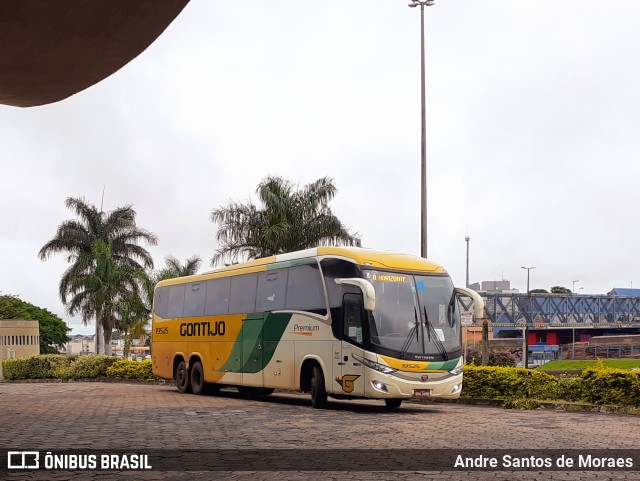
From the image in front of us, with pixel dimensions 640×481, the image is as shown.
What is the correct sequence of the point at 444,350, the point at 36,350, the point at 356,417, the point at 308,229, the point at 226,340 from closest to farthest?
the point at 356,417, the point at 444,350, the point at 226,340, the point at 308,229, the point at 36,350

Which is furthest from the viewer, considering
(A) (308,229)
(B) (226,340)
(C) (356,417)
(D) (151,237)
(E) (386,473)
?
(D) (151,237)

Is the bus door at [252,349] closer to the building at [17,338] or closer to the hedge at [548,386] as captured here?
the hedge at [548,386]

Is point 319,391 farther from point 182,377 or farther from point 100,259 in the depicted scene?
point 100,259

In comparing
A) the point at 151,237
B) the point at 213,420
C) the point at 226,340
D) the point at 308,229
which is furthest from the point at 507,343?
the point at 213,420

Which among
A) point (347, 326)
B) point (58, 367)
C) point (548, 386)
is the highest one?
point (347, 326)

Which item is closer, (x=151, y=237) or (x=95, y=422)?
(x=95, y=422)

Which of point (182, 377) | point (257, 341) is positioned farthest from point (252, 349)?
point (182, 377)

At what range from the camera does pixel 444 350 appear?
1836 centimetres

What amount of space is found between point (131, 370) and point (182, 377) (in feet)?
30.9

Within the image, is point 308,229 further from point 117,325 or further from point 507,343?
point 507,343

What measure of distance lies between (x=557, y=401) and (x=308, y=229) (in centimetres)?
1829

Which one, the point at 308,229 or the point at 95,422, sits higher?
the point at 308,229

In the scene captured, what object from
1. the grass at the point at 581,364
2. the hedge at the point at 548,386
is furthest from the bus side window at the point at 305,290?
the grass at the point at 581,364

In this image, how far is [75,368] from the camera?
38.2m
